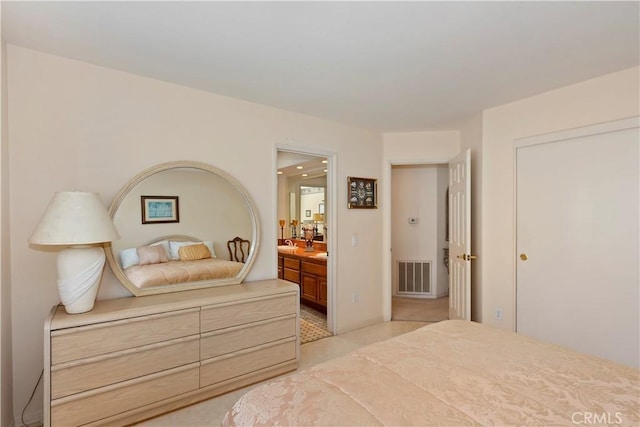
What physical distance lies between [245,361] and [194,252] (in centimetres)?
94

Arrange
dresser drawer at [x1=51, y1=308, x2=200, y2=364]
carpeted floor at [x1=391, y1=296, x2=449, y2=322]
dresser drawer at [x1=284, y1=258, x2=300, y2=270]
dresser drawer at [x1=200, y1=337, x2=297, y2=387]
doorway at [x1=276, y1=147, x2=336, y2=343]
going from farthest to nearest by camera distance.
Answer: dresser drawer at [x1=284, y1=258, x2=300, y2=270]
carpeted floor at [x1=391, y1=296, x2=449, y2=322]
doorway at [x1=276, y1=147, x2=336, y2=343]
dresser drawer at [x1=200, y1=337, x2=297, y2=387]
dresser drawer at [x1=51, y1=308, x2=200, y2=364]

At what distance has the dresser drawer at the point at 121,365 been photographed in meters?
1.73

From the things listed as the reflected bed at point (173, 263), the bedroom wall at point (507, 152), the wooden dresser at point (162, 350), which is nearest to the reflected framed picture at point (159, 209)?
the reflected bed at point (173, 263)

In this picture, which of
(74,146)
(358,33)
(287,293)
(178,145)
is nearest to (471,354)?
(287,293)

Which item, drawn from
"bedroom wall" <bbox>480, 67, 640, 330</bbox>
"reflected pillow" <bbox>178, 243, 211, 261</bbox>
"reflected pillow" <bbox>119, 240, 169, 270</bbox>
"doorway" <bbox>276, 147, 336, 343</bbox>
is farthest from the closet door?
"reflected pillow" <bbox>119, 240, 169, 270</bbox>

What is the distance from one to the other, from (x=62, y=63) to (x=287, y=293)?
2.24m

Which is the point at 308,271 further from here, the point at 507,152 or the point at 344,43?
the point at 344,43

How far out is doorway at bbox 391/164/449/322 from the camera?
507 cm

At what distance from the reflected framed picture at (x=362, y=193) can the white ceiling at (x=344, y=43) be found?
1168mm

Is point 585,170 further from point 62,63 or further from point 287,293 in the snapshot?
point 62,63

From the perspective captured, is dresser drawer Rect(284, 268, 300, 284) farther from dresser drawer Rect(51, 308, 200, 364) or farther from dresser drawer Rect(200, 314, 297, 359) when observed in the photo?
dresser drawer Rect(51, 308, 200, 364)

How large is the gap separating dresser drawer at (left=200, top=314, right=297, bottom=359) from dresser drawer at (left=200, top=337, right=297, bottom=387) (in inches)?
1.6

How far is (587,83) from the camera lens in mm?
2521

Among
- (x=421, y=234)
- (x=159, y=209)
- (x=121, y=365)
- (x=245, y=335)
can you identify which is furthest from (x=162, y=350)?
(x=421, y=234)
